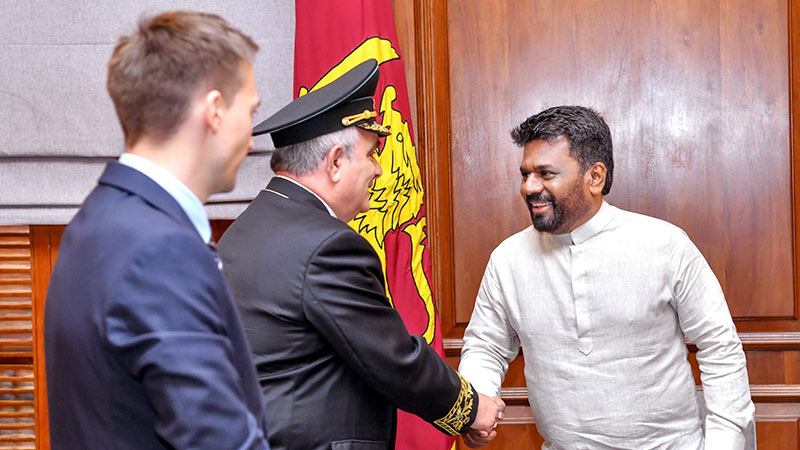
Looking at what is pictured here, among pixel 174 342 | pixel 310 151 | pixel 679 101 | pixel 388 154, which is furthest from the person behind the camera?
pixel 679 101

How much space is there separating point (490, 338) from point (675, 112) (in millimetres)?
1051

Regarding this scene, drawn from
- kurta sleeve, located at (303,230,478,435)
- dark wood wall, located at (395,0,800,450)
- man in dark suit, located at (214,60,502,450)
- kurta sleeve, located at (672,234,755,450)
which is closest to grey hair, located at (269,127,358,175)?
man in dark suit, located at (214,60,502,450)

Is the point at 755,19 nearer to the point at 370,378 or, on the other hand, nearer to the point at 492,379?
the point at 492,379

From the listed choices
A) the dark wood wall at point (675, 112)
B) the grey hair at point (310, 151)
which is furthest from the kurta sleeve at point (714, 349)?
the grey hair at point (310, 151)

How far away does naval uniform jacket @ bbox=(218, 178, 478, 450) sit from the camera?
1.53 metres

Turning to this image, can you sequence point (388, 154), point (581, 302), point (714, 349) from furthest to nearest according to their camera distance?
point (388, 154), point (581, 302), point (714, 349)

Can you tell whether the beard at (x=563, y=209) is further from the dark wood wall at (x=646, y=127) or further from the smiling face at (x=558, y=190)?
the dark wood wall at (x=646, y=127)

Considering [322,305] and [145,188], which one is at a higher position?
[145,188]

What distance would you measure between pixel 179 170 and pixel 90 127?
1.91 m

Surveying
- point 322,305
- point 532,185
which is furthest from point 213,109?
point 532,185

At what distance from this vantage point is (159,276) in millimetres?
934

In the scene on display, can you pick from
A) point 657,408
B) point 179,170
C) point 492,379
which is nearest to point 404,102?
point 492,379

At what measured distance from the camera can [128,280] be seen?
0.93 metres

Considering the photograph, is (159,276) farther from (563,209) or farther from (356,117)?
(563,209)
